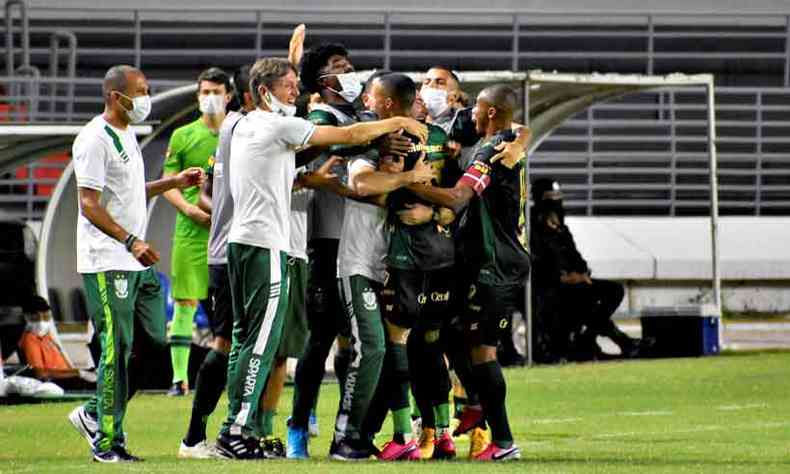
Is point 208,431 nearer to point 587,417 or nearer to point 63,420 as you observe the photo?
point 63,420

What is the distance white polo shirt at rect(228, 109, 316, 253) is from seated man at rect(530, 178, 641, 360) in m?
9.03

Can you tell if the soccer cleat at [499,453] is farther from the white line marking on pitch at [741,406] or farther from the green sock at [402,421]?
the white line marking on pitch at [741,406]

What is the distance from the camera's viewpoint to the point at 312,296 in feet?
34.1

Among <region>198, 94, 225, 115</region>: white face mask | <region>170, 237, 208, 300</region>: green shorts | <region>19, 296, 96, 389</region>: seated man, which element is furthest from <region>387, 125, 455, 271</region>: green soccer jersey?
<region>19, 296, 96, 389</region>: seated man

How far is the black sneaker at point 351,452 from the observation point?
9.70m

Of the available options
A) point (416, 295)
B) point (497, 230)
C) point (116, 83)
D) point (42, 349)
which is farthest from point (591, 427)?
point (42, 349)

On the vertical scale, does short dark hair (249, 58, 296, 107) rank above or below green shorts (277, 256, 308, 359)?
above

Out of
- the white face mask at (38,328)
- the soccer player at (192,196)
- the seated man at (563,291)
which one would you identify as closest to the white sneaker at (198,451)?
the soccer player at (192,196)

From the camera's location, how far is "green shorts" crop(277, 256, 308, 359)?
10.1 meters

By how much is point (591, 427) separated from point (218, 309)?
3012mm

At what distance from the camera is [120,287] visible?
9500 millimetres

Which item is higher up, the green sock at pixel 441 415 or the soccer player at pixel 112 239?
the soccer player at pixel 112 239

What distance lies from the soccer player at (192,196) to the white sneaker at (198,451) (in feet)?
12.9

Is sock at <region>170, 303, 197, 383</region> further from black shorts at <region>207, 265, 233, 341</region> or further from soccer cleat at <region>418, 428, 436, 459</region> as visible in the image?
soccer cleat at <region>418, 428, 436, 459</region>
